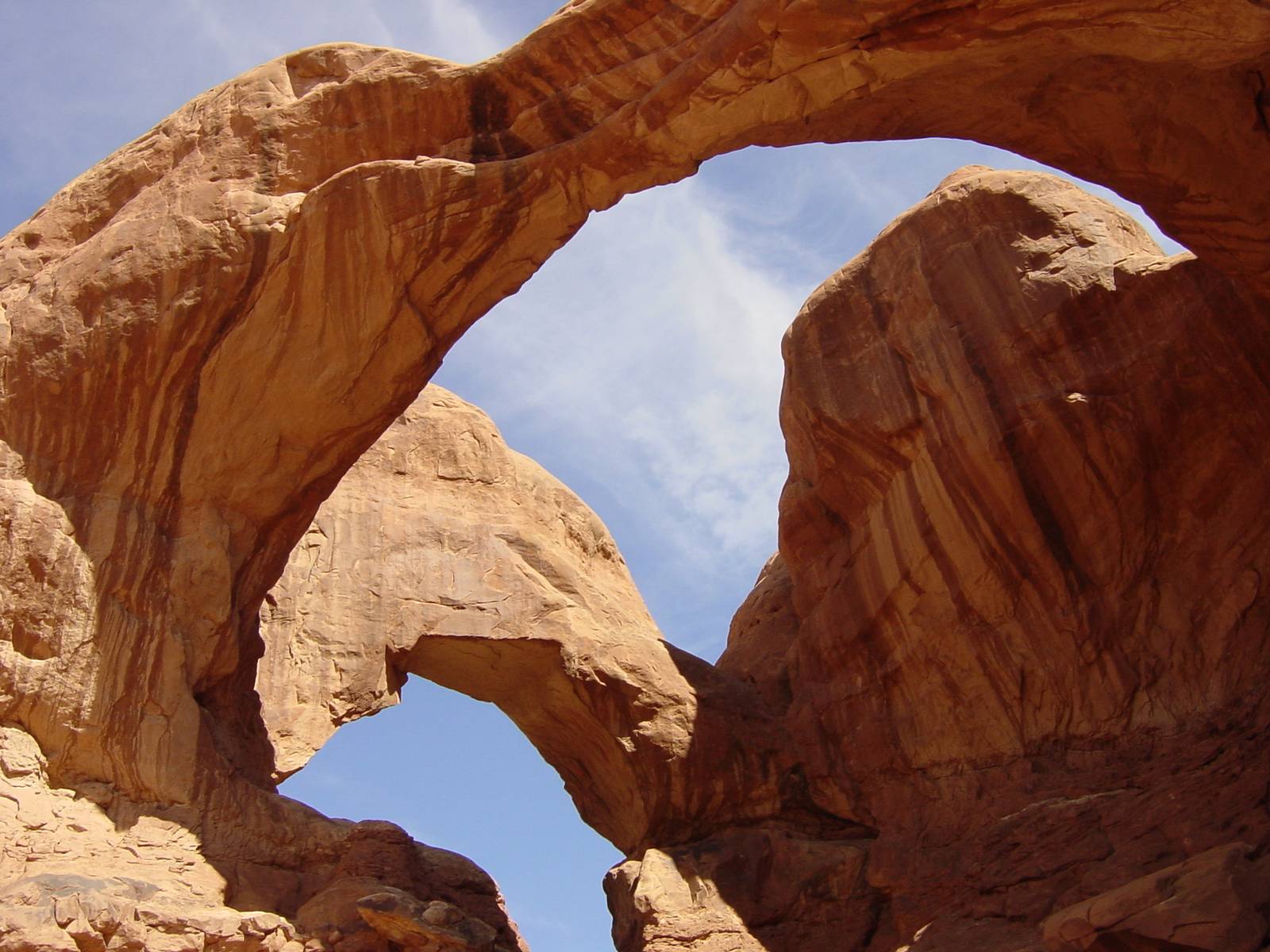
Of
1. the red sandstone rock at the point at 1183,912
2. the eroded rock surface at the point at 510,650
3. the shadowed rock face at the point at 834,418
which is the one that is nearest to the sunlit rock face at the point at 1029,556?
the shadowed rock face at the point at 834,418

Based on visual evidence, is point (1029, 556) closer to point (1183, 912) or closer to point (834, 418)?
point (834, 418)

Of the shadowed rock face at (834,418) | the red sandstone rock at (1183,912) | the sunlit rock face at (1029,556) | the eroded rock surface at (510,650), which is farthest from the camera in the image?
the eroded rock surface at (510,650)

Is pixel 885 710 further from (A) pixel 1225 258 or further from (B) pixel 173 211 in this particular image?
(B) pixel 173 211

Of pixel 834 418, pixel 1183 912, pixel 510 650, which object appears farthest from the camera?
pixel 834 418

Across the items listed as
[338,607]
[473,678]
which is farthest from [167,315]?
[473,678]

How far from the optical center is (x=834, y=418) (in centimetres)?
1770

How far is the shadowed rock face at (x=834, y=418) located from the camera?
1318cm

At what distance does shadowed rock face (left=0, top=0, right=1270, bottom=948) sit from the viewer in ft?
43.2

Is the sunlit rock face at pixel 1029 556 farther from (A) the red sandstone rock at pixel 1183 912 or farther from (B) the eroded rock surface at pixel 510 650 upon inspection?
(A) the red sandstone rock at pixel 1183 912

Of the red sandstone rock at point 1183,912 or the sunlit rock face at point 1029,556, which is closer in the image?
the red sandstone rock at point 1183,912

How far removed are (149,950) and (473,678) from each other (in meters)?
7.34

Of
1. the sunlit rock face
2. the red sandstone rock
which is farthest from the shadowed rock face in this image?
the red sandstone rock

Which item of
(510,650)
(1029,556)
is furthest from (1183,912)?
(510,650)

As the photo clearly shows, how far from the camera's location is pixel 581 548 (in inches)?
772
